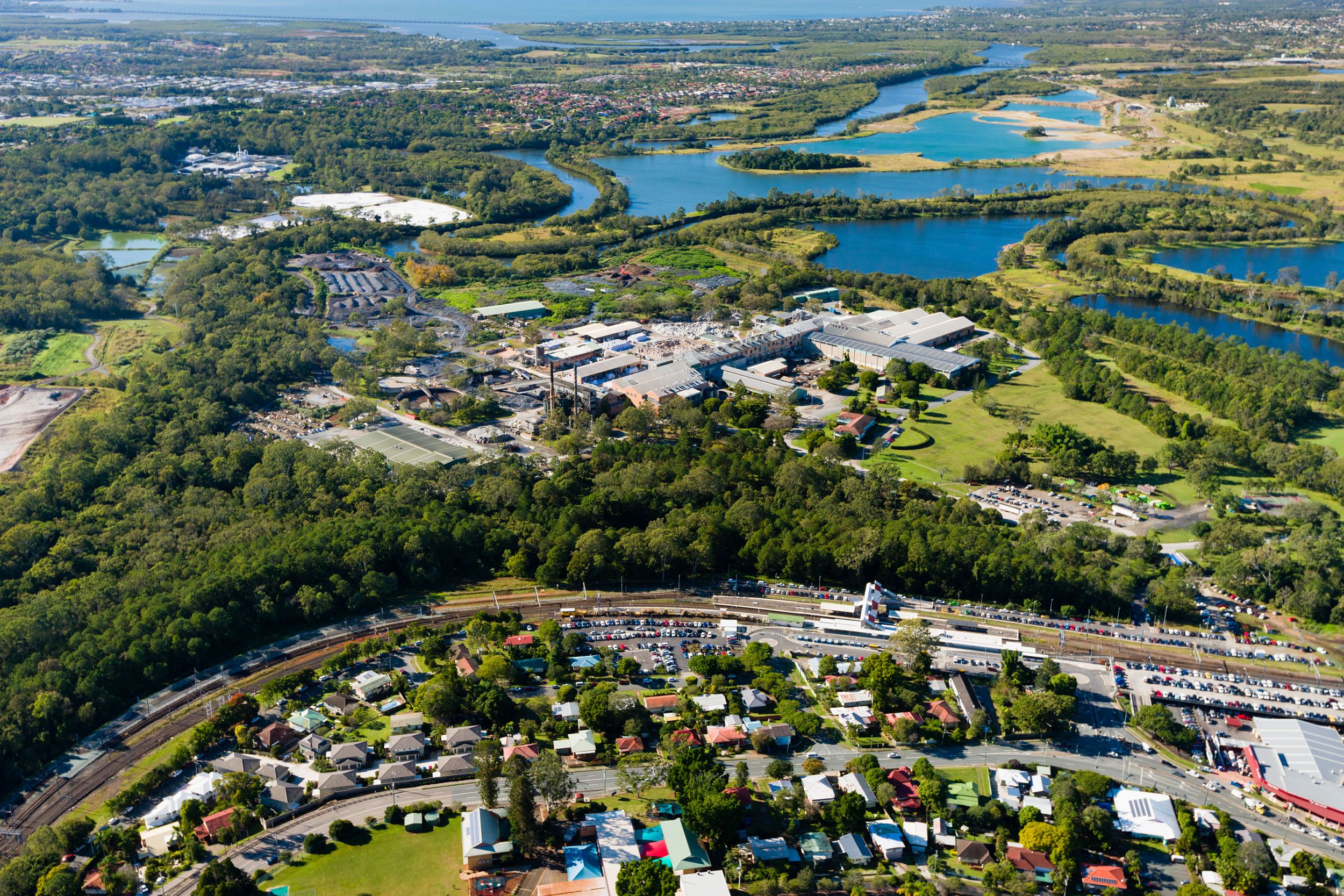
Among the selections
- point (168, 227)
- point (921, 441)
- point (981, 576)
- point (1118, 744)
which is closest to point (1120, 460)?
point (921, 441)

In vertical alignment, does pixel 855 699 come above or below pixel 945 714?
below

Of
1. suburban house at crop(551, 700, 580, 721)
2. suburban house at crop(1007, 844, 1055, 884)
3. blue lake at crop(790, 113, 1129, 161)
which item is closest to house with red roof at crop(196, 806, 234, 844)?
suburban house at crop(551, 700, 580, 721)

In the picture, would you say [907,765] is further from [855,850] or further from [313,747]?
[313,747]

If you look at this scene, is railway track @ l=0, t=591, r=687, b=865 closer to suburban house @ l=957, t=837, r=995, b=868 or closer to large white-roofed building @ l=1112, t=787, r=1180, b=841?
suburban house @ l=957, t=837, r=995, b=868

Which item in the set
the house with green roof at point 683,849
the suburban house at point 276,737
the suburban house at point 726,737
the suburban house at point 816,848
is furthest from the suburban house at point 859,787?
the suburban house at point 276,737

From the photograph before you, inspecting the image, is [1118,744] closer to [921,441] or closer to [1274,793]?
[1274,793]

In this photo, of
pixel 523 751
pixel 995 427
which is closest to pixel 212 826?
pixel 523 751

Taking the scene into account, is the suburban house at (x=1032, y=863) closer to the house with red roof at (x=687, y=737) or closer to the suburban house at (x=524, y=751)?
the house with red roof at (x=687, y=737)
